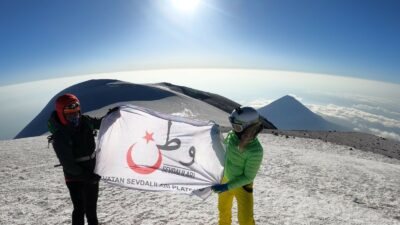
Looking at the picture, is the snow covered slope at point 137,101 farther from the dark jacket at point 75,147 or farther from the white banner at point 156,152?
the dark jacket at point 75,147

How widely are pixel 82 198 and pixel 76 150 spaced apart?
44.1 inches

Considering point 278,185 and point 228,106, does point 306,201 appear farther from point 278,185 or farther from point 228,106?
point 228,106

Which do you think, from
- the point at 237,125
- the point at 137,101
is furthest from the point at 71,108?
the point at 137,101

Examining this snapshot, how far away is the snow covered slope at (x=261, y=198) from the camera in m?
9.41

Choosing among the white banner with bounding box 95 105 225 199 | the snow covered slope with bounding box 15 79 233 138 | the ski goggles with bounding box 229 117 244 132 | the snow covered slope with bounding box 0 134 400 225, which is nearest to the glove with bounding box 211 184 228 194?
the white banner with bounding box 95 105 225 199

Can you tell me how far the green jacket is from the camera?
5988mm

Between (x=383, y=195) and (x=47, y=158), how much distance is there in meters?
16.4

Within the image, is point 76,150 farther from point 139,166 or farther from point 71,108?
point 139,166

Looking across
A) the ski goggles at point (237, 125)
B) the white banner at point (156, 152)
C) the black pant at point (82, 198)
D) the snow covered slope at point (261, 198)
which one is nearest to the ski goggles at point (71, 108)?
the white banner at point (156, 152)

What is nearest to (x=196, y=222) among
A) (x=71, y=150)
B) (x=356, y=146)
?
(x=71, y=150)

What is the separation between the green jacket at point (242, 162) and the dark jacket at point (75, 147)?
2.88 meters

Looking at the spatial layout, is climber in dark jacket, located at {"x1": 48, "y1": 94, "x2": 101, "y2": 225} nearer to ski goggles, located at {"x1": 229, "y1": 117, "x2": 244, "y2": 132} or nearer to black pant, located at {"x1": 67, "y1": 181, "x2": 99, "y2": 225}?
black pant, located at {"x1": 67, "y1": 181, "x2": 99, "y2": 225}

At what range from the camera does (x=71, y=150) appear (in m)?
6.01

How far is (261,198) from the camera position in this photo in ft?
37.6
